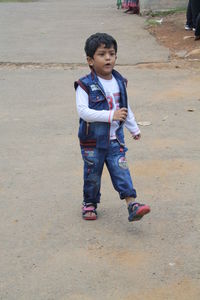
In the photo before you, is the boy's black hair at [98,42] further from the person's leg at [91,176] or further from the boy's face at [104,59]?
the person's leg at [91,176]

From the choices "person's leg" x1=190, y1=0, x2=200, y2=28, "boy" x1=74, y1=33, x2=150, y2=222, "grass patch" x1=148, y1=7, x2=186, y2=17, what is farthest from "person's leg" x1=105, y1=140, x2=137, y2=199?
"grass patch" x1=148, y1=7, x2=186, y2=17

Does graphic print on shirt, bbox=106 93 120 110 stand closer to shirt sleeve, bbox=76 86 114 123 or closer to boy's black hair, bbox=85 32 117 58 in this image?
shirt sleeve, bbox=76 86 114 123

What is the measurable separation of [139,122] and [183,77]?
7.21 feet

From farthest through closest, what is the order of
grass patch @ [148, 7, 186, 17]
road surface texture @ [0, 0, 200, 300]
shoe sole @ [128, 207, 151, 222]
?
grass patch @ [148, 7, 186, 17] < shoe sole @ [128, 207, 151, 222] < road surface texture @ [0, 0, 200, 300]

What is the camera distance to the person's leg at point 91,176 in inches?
168

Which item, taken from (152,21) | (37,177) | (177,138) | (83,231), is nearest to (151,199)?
(83,231)

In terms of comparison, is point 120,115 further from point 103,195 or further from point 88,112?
point 103,195

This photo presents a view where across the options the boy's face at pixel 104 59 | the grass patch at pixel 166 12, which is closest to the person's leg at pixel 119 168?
the boy's face at pixel 104 59

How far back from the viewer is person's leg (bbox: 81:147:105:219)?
428 cm

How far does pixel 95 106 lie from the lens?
416 centimetres

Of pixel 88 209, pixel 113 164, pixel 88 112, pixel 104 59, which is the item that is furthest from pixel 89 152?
pixel 104 59

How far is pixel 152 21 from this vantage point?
544 inches

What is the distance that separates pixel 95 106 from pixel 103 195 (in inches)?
39.6

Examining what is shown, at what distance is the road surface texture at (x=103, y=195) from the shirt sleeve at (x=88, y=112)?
0.83 m
